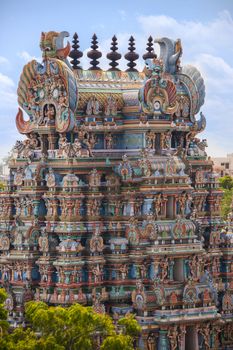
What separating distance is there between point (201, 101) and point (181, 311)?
762 cm

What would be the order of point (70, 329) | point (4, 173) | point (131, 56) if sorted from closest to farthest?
point (70, 329) < point (131, 56) < point (4, 173)

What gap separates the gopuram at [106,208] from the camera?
142 feet

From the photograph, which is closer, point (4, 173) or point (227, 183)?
point (4, 173)

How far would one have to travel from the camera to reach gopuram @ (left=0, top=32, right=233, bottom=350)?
43.4 meters

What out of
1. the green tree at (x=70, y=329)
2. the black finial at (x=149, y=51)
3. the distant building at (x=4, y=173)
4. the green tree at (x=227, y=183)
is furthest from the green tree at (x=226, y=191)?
the green tree at (x=70, y=329)

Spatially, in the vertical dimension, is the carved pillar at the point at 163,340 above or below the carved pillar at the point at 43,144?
below

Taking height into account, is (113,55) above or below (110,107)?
above

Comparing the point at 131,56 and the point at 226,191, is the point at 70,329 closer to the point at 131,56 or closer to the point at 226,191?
the point at 131,56

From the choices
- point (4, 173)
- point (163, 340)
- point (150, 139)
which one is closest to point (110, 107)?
point (150, 139)

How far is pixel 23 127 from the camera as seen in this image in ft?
152

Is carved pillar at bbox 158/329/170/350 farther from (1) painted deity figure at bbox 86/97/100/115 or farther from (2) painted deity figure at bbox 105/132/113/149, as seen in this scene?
(1) painted deity figure at bbox 86/97/100/115

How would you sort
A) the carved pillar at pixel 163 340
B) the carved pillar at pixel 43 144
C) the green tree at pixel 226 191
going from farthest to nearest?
the green tree at pixel 226 191 → the carved pillar at pixel 43 144 → the carved pillar at pixel 163 340

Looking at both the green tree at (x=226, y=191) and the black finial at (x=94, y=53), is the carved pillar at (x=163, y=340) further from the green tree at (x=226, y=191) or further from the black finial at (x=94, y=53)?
the green tree at (x=226, y=191)

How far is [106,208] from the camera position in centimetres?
4459
